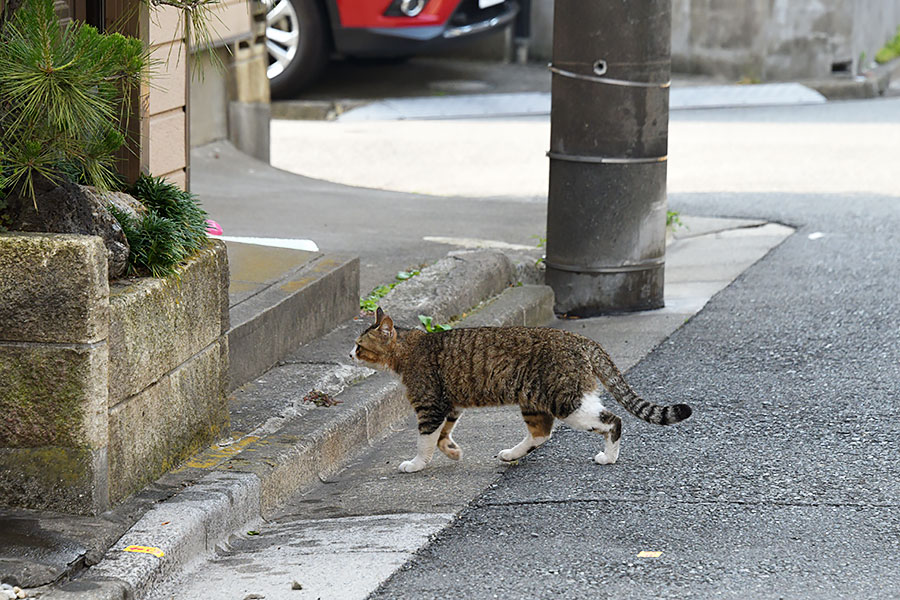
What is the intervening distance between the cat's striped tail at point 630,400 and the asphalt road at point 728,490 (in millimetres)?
209

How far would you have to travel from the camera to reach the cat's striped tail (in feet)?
15.1

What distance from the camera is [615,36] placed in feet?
22.4

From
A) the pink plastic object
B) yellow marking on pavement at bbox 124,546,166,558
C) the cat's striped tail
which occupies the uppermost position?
the pink plastic object

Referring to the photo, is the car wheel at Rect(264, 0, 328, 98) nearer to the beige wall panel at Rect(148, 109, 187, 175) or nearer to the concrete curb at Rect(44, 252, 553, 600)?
the beige wall panel at Rect(148, 109, 187, 175)

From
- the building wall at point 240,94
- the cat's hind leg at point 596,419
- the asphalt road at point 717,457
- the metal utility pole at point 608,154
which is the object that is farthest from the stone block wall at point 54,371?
the building wall at point 240,94

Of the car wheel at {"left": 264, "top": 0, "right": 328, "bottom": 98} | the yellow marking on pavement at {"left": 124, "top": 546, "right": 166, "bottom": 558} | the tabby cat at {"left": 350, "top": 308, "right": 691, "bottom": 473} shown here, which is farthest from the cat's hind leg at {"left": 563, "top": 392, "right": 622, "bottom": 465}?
the car wheel at {"left": 264, "top": 0, "right": 328, "bottom": 98}

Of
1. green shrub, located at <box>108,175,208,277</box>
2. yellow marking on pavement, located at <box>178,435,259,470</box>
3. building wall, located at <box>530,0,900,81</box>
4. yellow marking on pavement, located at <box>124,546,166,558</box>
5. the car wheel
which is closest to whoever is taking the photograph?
yellow marking on pavement, located at <box>124,546,166,558</box>

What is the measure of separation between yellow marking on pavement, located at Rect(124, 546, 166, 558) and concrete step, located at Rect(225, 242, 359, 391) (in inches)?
54.9

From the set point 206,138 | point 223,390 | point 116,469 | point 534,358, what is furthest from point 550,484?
point 206,138

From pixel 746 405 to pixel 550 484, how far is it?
51.1 inches

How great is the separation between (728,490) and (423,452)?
3.72 feet

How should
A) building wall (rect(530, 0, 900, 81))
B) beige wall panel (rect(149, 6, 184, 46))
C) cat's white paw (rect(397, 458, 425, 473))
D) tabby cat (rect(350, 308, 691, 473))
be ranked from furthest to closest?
building wall (rect(530, 0, 900, 81)), beige wall panel (rect(149, 6, 184, 46)), cat's white paw (rect(397, 458, 425, 473)), tabby cat (rect(350, 308, 691, 473))

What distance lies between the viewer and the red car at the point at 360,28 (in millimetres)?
13703

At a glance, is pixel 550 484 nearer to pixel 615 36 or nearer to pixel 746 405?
pixel 746 405
